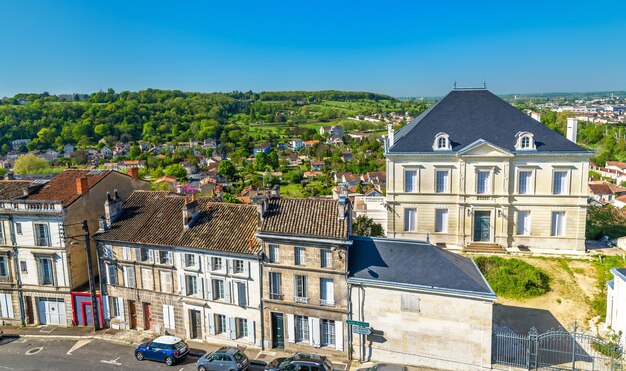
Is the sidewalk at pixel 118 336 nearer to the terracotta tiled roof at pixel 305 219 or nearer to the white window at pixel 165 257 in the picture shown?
the white window at pixel 165 257

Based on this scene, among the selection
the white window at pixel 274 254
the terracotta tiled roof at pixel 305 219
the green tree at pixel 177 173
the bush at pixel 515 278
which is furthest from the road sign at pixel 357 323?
the green tree at pixel 177 173

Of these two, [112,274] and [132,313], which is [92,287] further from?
[132,313]

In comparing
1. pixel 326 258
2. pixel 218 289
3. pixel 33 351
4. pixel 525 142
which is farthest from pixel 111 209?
pixel 525 142

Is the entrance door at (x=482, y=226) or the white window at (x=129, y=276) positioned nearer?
the white window at (x=129, y=276)

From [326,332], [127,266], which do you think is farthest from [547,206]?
[127,266]

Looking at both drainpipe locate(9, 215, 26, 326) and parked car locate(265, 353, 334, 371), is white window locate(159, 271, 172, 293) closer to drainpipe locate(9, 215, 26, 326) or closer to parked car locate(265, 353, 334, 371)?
parked car locate(265, 353, 334, 371)
